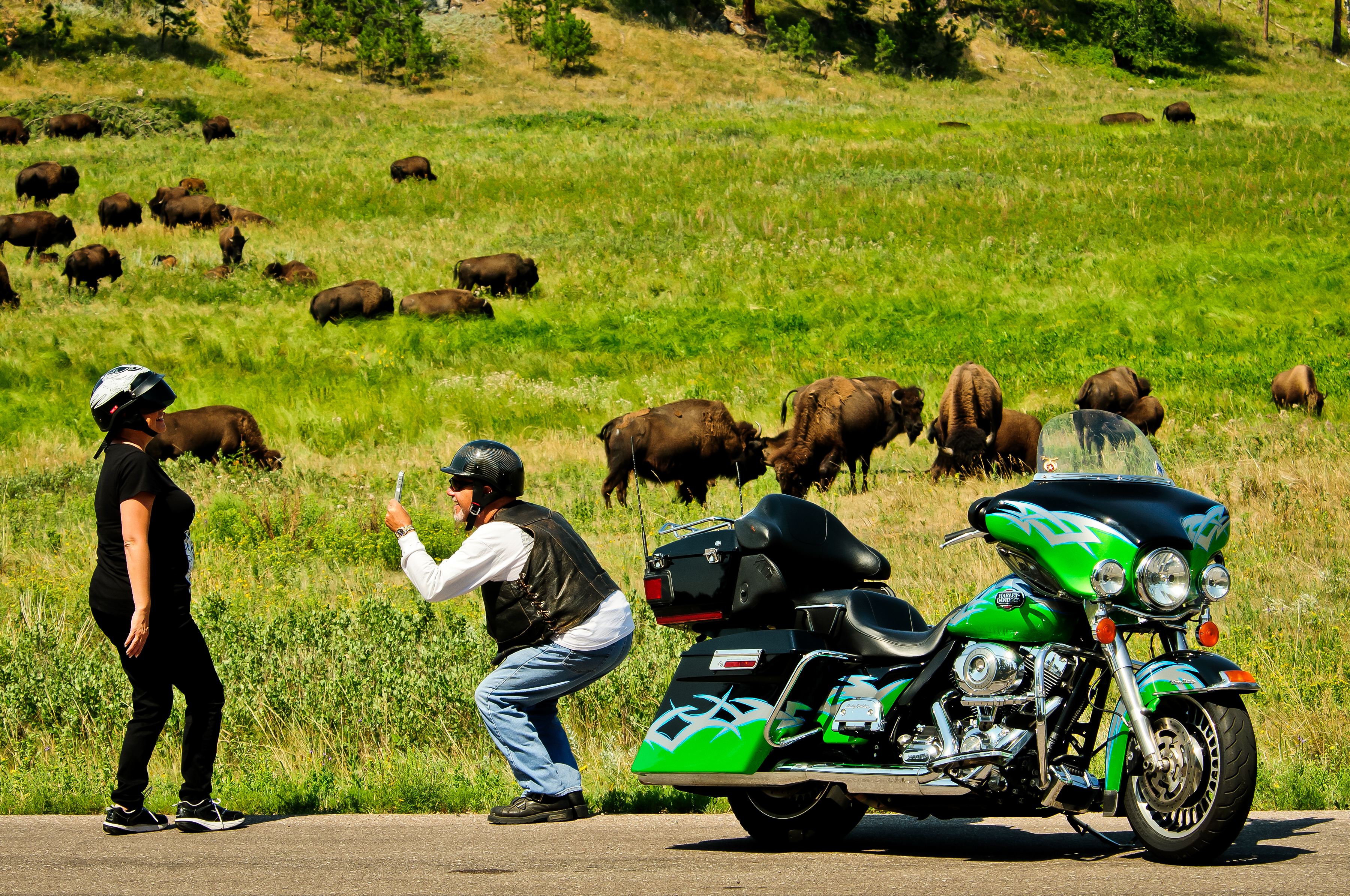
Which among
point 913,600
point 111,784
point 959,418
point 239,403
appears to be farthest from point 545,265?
point 111,784

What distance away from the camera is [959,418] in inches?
771

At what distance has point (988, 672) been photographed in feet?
16.2

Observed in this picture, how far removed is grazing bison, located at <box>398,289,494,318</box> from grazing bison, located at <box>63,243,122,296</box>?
25.6 ft

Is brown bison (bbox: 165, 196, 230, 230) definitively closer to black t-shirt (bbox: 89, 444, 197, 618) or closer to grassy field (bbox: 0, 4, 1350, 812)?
grassy field (bbox: 0, 4, 1350, 812)

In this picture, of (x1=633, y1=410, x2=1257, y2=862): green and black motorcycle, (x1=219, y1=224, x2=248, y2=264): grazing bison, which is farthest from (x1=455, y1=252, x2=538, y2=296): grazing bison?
(x1=633, y1=410, x2=1257, y2=862): green and black motorcycle

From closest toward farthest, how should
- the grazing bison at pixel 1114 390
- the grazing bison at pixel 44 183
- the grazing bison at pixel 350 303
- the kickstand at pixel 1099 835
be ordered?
1. the kickstand at pixel 1099 835
2. the grazing bison at pixel 1114 390
3. the grazing bison at pixel 350 303
4. the grazing bison at pixel 44 183

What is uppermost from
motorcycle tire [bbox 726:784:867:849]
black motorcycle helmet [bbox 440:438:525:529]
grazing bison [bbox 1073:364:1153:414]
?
black motorcycle helmet [bbox 440:438:525:529]

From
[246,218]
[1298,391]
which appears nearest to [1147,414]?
[1298,391]

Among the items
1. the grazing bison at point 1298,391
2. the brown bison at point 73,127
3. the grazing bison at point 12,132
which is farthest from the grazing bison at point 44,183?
the grazing bison at point 1298,391

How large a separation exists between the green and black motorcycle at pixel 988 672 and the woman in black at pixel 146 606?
223 cm

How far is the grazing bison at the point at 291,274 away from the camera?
31.6m

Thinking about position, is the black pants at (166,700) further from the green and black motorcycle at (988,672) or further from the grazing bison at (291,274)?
the grazing bison at (291,274)

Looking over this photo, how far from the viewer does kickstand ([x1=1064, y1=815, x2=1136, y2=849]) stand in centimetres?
497

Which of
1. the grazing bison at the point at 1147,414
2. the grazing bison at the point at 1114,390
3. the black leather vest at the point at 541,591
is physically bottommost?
the grazing bison at the point at 1147,414
